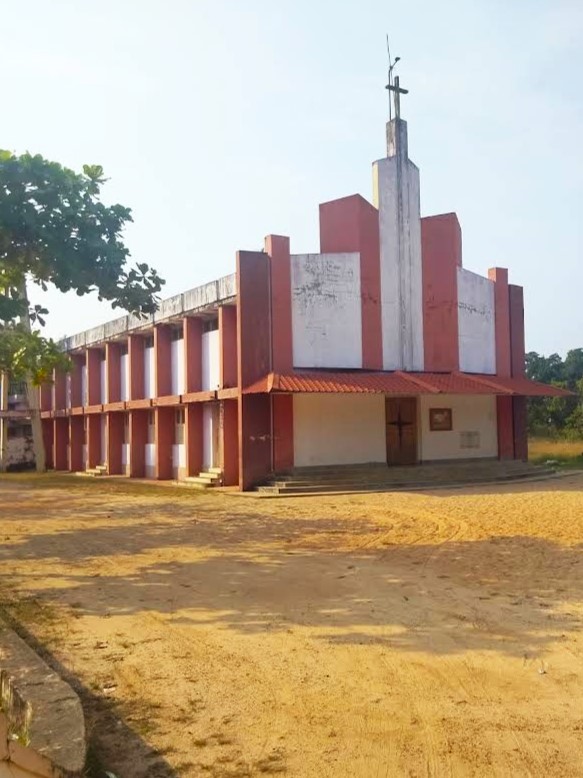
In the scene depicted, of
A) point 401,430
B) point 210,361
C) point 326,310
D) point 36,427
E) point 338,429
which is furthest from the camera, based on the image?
point 36,427

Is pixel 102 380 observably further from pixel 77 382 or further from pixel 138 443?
pixel 138 443

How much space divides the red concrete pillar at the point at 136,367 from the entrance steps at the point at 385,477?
28.0 ft

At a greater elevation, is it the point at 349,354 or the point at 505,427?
the point at 349,354

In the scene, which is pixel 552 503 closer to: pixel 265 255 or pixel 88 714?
pixel 265 255

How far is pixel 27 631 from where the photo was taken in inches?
229

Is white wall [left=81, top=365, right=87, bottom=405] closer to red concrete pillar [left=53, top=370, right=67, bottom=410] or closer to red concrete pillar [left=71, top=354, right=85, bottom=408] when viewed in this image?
red concrete pillar [left=71, top=354, right=85, bottom=408]

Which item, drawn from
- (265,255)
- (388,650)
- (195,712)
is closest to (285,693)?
(195,712)

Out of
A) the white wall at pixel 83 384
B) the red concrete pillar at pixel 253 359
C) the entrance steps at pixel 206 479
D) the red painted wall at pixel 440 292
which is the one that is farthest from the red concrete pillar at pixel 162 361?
the white wall at pixel 83 384

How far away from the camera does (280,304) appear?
1881 centimetres

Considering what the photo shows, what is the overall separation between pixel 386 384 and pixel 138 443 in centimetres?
1053

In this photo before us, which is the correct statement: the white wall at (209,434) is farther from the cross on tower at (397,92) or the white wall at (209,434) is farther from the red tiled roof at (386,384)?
the cross on tower at (397,92)

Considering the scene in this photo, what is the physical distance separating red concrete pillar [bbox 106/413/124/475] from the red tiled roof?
1105 cm

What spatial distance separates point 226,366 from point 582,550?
1226 centimetres

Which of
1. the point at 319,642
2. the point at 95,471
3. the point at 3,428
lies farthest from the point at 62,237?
the point at 3,428
